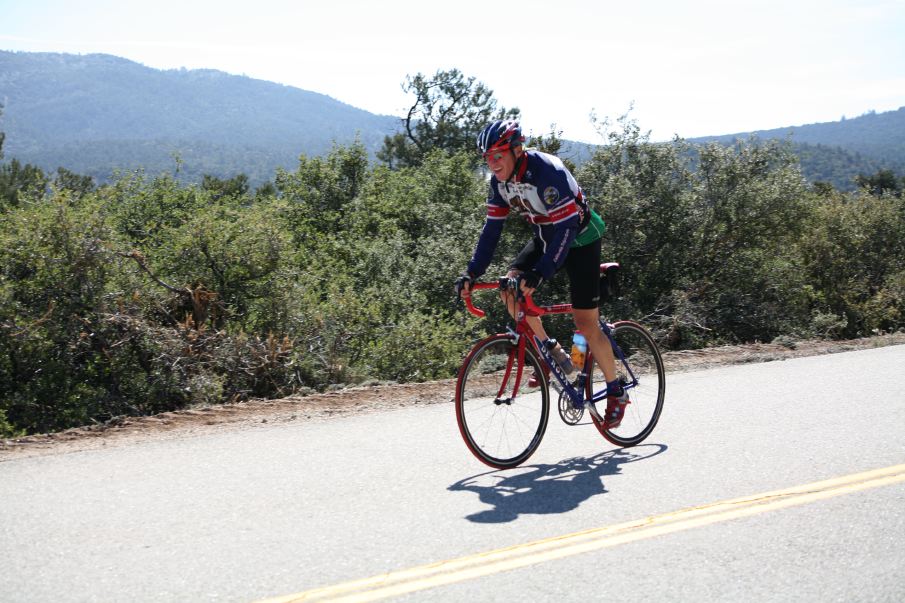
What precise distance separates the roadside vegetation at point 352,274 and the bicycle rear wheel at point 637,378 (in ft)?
14.4

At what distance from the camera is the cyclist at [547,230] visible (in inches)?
194

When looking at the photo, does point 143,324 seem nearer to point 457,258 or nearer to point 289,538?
point 289,538

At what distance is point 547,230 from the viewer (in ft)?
16.8

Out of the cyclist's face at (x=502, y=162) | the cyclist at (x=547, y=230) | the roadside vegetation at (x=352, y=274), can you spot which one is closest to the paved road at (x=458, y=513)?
the cyclist at (x=547, y=230)

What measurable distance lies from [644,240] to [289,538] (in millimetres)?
12915

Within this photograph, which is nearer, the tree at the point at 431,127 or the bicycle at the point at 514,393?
the bicycle at the point at 514,393

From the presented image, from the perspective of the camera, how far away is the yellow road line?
338 centimetres

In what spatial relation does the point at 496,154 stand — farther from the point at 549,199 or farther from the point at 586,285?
the point at 586,285

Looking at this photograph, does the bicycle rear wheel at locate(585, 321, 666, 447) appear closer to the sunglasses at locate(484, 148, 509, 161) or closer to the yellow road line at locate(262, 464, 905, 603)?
the yellow road line at locate(262, 464, 905, 603)

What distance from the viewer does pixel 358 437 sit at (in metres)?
5.91

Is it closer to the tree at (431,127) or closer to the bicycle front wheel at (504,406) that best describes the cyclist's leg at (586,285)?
the bicycle front wheel at (504,406)

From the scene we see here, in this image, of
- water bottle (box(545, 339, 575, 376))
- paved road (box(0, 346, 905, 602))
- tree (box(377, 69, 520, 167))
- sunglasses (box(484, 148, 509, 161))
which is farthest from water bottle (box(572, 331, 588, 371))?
tree (box(377, 69, 520, 167))

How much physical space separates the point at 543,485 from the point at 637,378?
5.31 ft

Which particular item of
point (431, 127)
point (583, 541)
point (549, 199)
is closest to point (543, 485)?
point (583, 541)
